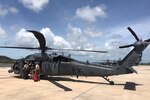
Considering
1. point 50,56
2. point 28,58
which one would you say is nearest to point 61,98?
point 50,56

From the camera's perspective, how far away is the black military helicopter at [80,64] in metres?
17.4

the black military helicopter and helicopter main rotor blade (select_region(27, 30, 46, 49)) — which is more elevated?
helicopter main rotor blade (select_region(27, 30, 46, 49))

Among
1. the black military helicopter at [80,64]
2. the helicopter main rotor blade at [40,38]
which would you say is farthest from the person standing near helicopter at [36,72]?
the helicopter main rotor blade at [40,38]

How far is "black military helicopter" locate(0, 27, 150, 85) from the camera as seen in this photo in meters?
17.4

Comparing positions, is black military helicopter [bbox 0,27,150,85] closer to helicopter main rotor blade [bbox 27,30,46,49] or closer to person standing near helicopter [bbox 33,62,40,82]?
helicopter main rotor blade [bbox 27,30,46,49]

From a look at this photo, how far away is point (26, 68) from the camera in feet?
69.2

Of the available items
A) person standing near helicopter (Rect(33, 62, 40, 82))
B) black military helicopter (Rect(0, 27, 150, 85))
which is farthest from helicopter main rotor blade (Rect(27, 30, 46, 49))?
person standing near helicopter (Rect(33, 62, 40, 82))

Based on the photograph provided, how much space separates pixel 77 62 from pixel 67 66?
3.01 feet

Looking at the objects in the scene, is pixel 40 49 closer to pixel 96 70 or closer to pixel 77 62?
pixel 77 62

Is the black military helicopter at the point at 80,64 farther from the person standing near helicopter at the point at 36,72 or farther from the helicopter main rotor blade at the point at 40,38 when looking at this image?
the person standing near helicopter at the point at 36,72

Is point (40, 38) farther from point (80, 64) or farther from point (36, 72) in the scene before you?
point (80, 64)

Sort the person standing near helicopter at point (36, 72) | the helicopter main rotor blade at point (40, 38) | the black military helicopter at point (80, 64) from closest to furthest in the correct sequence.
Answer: the helicopter main rotor blade at point (40, 38)
the black military helicopter at point (80, 64)
the person standing near helicopter at point (36, 72)

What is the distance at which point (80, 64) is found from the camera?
758 inches

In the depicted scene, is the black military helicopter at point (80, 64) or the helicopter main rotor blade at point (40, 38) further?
the black military helicopter at point (80, 64)
